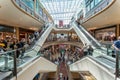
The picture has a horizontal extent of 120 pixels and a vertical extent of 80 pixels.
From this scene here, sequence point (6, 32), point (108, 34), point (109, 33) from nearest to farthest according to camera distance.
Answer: point (6, 32) → point (109, 33) → point (108, 34)

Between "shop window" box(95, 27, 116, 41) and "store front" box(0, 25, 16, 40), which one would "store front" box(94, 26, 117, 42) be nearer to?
"shop window" box(95, 27, 116, 41)

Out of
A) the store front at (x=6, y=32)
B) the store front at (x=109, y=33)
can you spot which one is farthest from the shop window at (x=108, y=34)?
the store front at (x=6, y=32)

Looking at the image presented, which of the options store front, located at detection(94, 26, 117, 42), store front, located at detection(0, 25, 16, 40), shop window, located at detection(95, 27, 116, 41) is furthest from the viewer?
shop window, located at detection(95, 27, 116, 41)

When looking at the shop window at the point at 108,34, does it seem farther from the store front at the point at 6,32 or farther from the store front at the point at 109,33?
the store front at the point at 6,32

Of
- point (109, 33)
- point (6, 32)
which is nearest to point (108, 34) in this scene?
point (109, 33)

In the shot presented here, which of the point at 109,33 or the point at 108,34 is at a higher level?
the point at 109,33

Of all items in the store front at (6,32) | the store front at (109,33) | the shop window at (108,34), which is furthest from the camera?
the shop window at (108,34)

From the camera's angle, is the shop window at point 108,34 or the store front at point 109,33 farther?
the shop window at point 108,34

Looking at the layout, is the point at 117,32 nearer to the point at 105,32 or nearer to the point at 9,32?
the point at 105,32

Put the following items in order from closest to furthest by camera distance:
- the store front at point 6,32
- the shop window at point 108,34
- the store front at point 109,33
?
the store front at point 6,32 → the store front at point 109,33 → the shop window at point 108,34

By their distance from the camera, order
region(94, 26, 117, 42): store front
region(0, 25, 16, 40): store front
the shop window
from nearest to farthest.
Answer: region(0, 25, 16, 40): store front, region(94, 26, 117, 42): store front, the shop window

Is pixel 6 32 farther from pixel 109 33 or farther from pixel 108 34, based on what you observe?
pixel 108 34

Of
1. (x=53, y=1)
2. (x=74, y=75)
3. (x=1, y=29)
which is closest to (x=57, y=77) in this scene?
(x=74, y=75)

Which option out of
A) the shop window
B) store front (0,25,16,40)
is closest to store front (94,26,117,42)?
the shop window
